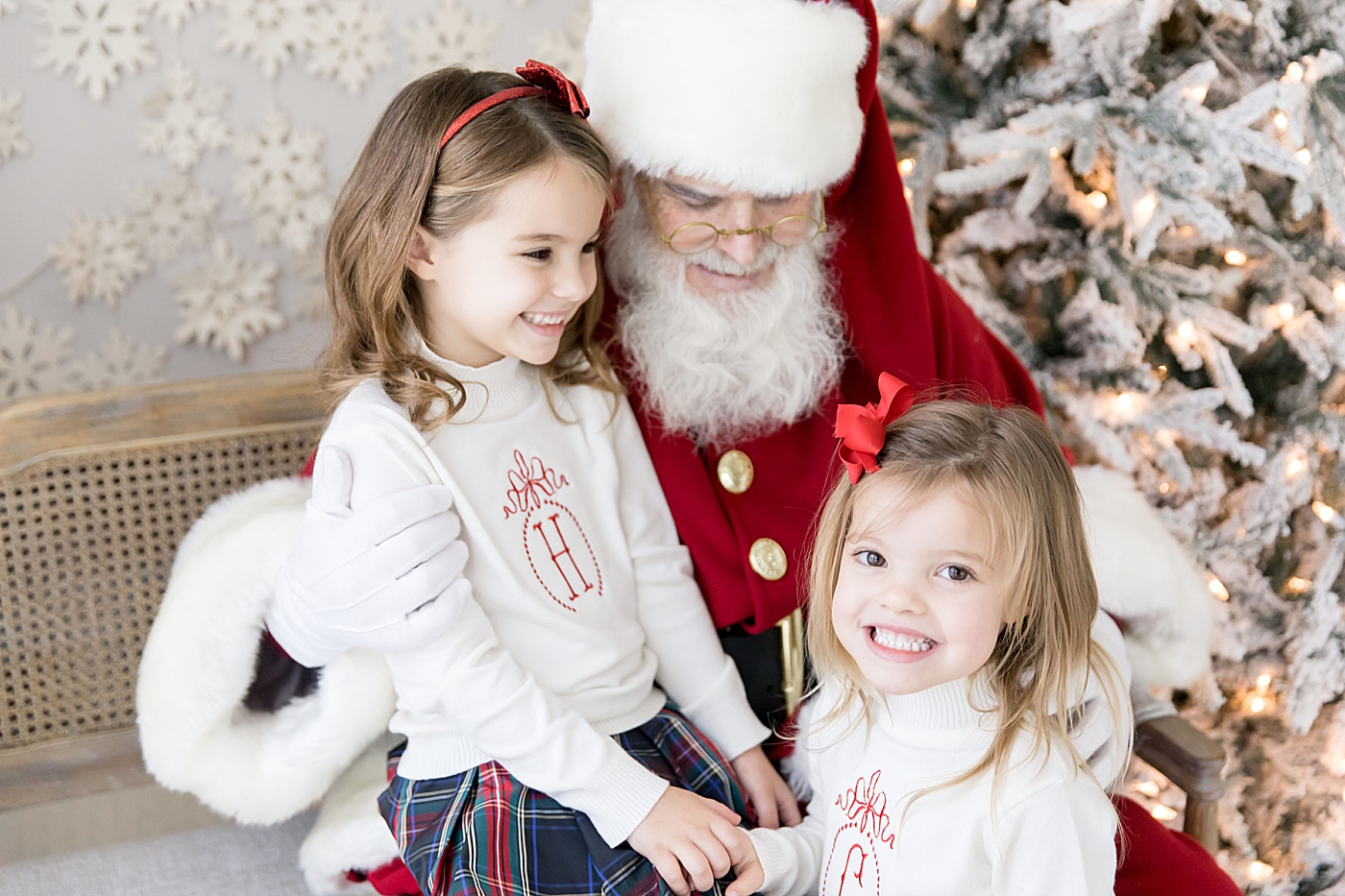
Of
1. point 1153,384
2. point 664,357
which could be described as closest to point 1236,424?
point 1153,384

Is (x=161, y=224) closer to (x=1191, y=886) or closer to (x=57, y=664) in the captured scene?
(x=57, y=664)

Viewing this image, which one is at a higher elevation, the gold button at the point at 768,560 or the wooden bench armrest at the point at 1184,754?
the gold button at the point at 768,560

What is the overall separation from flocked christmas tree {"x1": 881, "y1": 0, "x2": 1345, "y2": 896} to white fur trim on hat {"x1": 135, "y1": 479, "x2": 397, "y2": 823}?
4.70ft

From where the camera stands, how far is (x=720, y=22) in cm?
146

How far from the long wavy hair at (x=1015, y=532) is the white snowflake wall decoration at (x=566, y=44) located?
1458 millimetres

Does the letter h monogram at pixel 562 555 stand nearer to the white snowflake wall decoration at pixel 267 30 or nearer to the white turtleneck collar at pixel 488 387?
the white turtleneck collar at pixel 488 387

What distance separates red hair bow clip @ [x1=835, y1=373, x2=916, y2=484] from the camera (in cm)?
114

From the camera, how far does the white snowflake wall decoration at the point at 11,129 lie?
1921mm

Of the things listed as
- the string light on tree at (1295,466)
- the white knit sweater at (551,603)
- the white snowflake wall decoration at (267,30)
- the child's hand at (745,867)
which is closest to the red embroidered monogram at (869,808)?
the child's hand at (745,867)

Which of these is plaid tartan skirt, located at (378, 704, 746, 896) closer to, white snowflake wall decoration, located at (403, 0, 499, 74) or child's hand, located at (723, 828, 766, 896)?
child's hand, located at (723, 828, 766, 896)

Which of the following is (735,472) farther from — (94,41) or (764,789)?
(94,41)

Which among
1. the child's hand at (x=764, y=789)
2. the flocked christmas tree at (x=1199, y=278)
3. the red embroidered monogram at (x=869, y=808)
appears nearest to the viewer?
the red embroidered monogram at (x=869, y=808)

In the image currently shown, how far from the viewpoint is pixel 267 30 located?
204 centimetres

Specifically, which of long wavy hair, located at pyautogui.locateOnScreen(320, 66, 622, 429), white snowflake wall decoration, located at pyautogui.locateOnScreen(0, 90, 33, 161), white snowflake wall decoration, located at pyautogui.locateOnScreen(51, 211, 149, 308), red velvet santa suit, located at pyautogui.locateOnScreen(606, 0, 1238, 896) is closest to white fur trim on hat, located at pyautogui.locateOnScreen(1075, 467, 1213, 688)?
red velvet santa suit, located at pyautogui.locateOnScreen(606, 0, 1238, 896)
